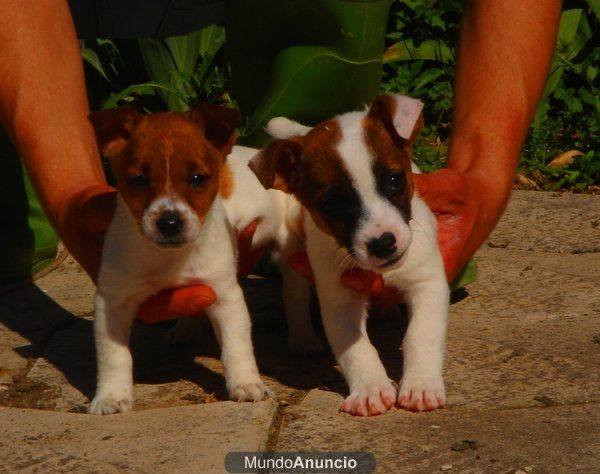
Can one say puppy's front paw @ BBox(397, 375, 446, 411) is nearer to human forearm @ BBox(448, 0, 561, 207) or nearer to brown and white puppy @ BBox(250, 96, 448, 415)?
brown and white puppy @ BBox(250, 96, 448, 415)

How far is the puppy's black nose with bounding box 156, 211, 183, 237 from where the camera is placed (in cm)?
362

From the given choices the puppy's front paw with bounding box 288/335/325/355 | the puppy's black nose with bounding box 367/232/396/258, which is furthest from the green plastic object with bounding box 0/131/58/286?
the puppy's black nose with bounding box 367/232/396/258

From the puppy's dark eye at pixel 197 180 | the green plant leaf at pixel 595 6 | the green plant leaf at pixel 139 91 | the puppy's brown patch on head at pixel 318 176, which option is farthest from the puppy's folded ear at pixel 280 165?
the green plant leaf at pixel 595 6

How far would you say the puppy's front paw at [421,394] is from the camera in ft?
12.1

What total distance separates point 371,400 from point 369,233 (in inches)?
19.6

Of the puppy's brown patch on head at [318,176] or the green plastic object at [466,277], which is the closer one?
the puppy's brown patch on head at [318,176]

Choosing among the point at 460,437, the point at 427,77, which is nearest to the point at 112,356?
the point at 460,437

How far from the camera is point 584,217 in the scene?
5824 mm

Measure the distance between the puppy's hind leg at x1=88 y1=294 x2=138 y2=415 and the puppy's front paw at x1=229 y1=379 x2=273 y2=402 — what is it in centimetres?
33

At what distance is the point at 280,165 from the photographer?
4.09 m

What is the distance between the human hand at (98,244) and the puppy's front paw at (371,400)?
56cm

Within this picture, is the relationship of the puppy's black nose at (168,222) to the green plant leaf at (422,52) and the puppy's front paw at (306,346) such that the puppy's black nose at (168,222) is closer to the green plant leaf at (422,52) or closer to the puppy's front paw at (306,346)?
the puppy's front paw at (306,346)

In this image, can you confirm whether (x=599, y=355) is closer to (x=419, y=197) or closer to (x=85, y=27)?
(x=419, y=197)

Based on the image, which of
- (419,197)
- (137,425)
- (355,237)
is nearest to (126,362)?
(137,425)
